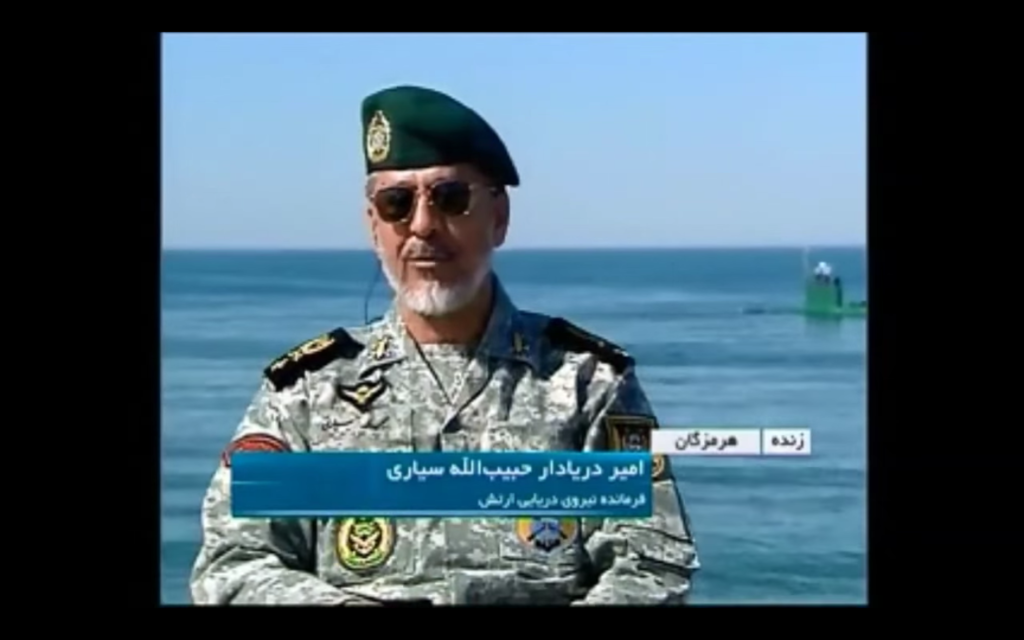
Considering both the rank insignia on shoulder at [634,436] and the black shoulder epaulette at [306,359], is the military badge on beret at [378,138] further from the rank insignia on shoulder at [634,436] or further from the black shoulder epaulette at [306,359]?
the rank insignia on shoulder at [634,436]

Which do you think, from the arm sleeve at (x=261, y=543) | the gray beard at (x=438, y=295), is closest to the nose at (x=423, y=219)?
the gray beard at (x=438, y=295)

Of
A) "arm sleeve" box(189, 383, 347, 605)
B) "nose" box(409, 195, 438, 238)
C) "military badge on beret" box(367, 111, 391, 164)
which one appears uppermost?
"military badge on beret" box(367, 111, 391, 164)

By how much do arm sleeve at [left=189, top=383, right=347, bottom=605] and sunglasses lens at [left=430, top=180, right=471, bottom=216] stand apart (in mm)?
502

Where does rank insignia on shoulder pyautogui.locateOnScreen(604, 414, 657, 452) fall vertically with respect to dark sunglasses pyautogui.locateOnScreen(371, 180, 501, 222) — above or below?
below

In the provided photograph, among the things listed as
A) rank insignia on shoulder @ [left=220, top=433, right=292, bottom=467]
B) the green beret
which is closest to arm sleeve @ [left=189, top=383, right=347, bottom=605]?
rank insignia on shoulder @ [left=220, top=433, right=292, bottom=467]

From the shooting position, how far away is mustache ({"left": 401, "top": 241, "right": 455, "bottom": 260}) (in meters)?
3.38

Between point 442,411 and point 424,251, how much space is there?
0.34 m

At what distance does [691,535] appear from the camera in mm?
3414

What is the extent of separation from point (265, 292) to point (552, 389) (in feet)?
2.13

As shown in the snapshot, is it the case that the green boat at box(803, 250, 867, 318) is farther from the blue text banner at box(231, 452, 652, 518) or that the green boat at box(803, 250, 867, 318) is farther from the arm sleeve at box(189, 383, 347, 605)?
the arm sleeve at box(189, 383, 347, 605)

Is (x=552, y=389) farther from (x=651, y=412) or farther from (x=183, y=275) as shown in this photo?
(x=183, y=275)

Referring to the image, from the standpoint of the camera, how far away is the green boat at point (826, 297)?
135 inches

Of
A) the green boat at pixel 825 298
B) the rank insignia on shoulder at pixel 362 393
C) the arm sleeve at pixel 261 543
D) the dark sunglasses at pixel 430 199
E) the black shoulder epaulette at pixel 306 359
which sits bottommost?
the arm sleeve at pixel 261 543
